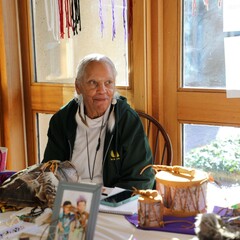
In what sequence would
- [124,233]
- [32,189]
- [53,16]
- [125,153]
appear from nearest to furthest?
1. [124,233]
2. [32,189]
3. [125,153]
4. [53,16]

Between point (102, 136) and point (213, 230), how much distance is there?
1148 millimetres

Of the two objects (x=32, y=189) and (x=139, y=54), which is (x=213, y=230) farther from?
(x=139, y=54)

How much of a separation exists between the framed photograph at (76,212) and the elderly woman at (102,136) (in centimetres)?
83

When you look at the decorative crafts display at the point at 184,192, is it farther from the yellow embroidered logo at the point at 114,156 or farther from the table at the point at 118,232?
the yellow embroidered logo at the point at 114,156

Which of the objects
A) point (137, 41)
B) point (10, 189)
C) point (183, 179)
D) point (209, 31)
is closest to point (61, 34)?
point (137, 41)

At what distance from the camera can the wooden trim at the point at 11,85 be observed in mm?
2936

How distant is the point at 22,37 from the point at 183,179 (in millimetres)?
1988

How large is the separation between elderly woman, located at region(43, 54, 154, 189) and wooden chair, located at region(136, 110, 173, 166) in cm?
33

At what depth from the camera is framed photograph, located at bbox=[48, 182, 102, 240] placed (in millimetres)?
1115

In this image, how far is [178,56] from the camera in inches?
96.1

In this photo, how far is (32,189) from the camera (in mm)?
1566

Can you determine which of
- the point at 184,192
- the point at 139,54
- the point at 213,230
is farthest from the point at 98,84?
the point at 213,230

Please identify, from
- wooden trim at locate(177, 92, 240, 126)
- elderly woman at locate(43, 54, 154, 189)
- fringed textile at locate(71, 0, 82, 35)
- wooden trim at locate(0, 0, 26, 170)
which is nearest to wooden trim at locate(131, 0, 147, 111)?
wooden trim at locate(177, 92, 240, 126)

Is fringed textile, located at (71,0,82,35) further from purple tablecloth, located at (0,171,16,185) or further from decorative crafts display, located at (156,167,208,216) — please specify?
decorative crafts display, located at (156,167,208,216)
